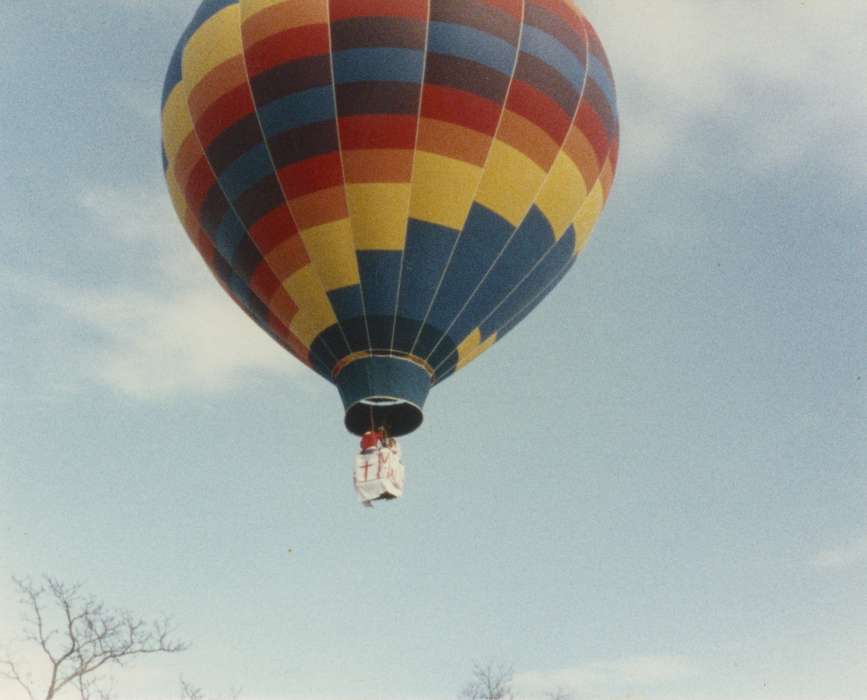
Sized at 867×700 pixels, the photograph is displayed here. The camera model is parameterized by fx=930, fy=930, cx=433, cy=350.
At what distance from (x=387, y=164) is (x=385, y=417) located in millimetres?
3086

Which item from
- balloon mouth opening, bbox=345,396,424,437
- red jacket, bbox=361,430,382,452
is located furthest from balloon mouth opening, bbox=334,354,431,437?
red jacket, bbox=361,430,382,452

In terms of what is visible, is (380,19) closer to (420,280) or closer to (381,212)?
(381,212)

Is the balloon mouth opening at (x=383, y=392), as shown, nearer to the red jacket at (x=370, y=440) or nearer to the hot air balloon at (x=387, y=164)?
the hot air balloon at (x=387, y=164)

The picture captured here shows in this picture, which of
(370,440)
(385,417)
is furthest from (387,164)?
(370,440)

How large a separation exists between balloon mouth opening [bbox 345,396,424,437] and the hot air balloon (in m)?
0.03

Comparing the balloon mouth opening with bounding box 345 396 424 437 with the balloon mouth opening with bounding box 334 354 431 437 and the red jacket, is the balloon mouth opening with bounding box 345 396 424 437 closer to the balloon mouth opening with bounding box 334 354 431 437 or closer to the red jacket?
the balloon mouth opening with bounding box 334 354 431 437

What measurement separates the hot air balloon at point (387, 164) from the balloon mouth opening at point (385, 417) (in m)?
0.03

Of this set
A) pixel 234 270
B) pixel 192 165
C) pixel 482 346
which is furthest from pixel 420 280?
pixel 192 165

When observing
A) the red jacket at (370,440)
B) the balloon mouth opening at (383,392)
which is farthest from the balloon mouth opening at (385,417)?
the red jacket at (370,440)

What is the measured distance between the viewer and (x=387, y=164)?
11094mm

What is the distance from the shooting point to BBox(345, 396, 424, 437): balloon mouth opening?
11289mm

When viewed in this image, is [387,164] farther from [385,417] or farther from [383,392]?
[385,417]

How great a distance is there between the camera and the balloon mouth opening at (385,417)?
11.3 meters

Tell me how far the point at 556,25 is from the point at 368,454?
19.7ft
